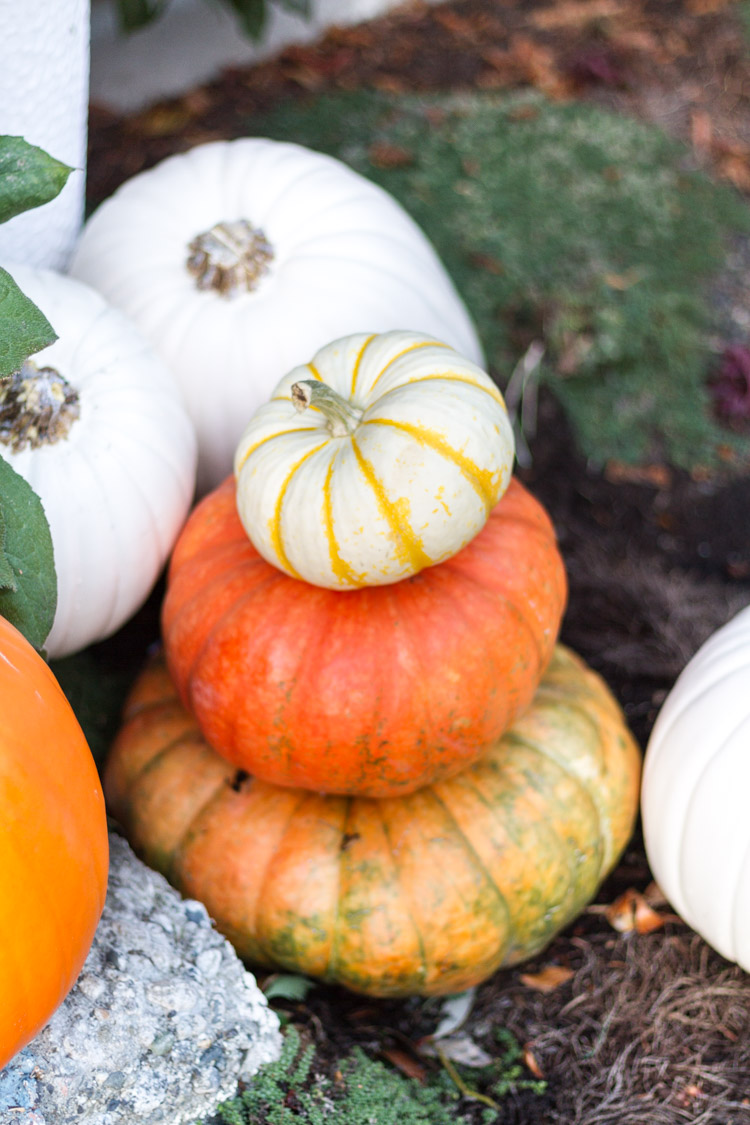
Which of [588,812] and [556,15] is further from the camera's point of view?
[556,15]

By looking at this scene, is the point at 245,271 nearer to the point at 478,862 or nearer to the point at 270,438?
the point at 270,438

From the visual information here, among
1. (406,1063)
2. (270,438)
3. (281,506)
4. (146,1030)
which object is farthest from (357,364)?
(406,1063)

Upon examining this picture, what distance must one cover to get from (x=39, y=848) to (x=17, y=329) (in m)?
0.66

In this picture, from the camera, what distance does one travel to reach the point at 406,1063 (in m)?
1.74

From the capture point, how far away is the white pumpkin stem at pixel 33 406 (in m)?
1.70

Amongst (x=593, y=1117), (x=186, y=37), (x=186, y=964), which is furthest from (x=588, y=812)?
(x=186, y=37)

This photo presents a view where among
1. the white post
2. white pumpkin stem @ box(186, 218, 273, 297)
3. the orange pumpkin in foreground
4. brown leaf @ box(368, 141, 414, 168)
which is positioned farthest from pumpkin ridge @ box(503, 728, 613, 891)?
brown leaf @ box(368, 141, 414, 168)

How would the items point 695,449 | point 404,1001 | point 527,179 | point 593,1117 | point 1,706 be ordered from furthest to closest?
point 527,179 → point 695,449 → point 404,1001 → point 593,1117 → point 1,706

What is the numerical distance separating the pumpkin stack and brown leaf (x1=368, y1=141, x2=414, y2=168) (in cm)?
203

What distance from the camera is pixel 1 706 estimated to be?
3.97 ft

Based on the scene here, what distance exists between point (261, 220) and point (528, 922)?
149cm

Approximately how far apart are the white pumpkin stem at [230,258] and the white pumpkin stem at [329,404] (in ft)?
1.88

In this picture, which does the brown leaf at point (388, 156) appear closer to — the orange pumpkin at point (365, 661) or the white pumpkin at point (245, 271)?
the white pumpkin at point (245, 271)

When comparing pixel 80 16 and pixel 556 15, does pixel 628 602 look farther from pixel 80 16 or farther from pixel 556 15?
pixel 556 15
